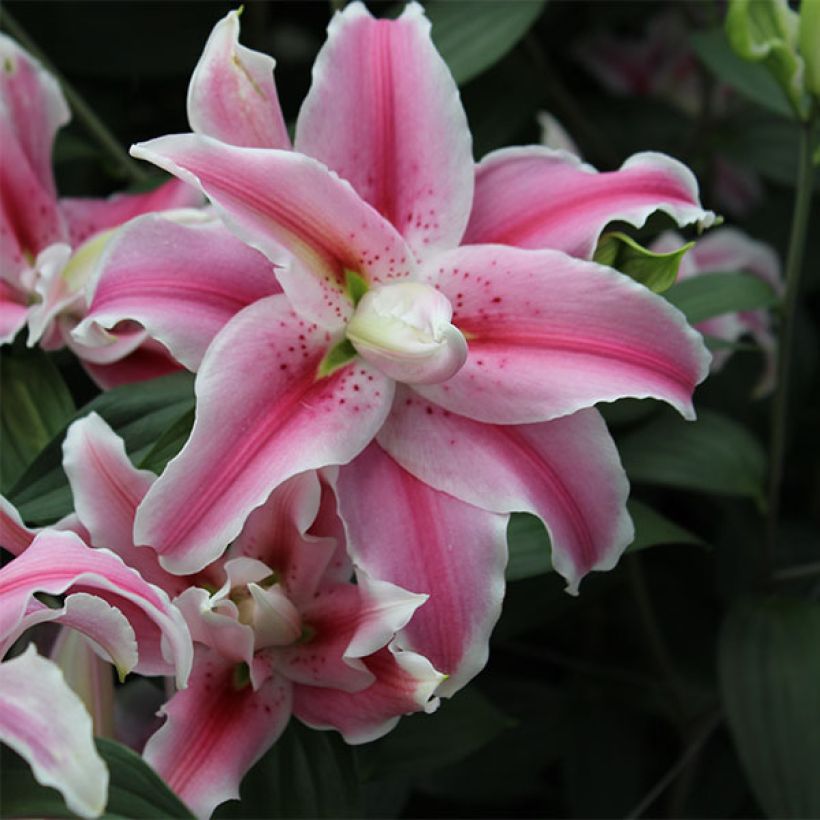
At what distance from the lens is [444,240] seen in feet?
2.03

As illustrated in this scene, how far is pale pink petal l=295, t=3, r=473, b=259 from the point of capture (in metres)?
0.60

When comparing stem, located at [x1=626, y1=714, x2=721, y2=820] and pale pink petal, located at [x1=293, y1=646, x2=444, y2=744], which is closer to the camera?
pale pink petal, located at [x1=293, y1=646, x2=444, y2=744]

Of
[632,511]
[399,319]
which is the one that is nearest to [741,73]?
[632,511]

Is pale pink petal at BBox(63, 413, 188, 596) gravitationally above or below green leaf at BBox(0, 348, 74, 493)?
above

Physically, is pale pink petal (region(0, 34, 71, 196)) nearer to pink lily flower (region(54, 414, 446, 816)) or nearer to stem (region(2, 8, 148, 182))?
stem (region(2, 8, 148, 182))

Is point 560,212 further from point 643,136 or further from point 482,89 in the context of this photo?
point 643,136

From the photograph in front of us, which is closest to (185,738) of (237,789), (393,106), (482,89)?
(237,789)

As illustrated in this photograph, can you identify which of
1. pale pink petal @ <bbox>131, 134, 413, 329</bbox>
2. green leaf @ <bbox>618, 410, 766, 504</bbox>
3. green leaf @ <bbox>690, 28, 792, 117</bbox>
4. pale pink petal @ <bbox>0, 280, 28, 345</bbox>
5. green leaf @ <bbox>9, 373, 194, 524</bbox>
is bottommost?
green leaf @ <bbox>618, 410, 766, 504</bbox>

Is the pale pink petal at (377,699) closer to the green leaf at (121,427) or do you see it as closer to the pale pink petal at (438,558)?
the pale pink petal at (438,558)

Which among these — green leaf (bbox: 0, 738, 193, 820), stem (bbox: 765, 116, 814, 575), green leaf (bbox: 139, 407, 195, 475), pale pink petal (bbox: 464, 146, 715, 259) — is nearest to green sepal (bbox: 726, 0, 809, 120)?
stem (bbox: 765, 116, 814, 575)

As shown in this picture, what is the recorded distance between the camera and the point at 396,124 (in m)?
0.61

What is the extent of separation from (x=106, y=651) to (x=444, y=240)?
24 centimetres

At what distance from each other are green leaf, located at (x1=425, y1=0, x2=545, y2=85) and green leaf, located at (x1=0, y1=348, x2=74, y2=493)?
12.5 inches

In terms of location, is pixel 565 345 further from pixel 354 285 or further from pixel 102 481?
pixel 102 481
